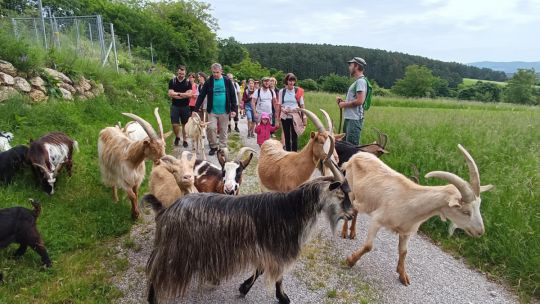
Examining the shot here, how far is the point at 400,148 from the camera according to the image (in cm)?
774

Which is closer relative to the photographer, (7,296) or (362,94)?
(7,296)

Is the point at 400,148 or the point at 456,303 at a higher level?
the point at 400,148

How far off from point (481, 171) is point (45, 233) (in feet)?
22.9

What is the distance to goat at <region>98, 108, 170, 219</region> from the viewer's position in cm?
500

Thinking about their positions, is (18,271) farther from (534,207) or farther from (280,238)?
(534,207)

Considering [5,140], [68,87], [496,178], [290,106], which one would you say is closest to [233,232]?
[290,106]

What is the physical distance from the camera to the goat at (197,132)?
29.3 ft

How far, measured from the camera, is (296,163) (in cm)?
512

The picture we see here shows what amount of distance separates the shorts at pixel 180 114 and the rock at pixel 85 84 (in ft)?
9.41

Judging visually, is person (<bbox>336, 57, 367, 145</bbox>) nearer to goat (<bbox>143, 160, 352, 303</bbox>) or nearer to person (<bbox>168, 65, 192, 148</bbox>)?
goat (<bbox>143, 160, 352, 303</bbox>)

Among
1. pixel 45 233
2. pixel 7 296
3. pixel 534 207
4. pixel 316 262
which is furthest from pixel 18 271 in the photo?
pixel 534 207

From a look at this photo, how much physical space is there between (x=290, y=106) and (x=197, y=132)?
9.39ft

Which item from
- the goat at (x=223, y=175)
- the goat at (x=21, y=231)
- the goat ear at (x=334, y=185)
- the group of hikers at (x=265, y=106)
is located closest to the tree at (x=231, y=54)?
the group of hikers at (x=265, y=106)

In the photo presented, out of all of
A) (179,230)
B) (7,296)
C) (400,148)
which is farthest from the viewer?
(400,148)
